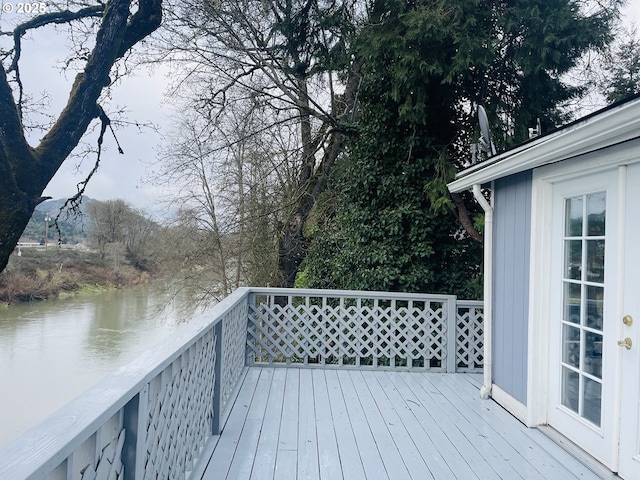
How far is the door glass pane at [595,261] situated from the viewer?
2.71 meters

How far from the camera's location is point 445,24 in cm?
509

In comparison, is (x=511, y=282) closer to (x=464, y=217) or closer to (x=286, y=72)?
(x=464, y=217)

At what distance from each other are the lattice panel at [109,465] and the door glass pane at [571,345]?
9.13 feet

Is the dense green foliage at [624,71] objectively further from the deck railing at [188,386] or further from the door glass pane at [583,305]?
the door glass pane at [583,305]

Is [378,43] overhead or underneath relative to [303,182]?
overhead

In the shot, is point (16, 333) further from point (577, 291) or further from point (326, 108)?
point (577, 291)

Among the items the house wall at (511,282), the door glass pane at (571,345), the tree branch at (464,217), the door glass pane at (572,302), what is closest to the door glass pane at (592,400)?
the door glass pane at (571,345)

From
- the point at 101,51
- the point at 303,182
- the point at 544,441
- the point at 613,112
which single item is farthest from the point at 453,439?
the point at 303,182

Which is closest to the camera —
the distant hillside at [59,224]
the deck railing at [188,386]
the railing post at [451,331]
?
the deck railing at [188,386]

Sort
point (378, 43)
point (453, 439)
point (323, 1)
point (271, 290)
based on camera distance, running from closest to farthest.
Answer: point (453, 439), point (271, 290), point (378, 43), point (323, 1)

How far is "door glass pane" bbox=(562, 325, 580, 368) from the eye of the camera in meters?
2.93

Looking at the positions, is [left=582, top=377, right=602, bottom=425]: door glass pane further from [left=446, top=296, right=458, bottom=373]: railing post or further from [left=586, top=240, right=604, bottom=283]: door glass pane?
[left=446, top=296, right=458, bottom=373]: railing post

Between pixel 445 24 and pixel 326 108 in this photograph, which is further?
pixel 326 108

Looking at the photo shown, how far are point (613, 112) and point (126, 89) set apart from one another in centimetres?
833
